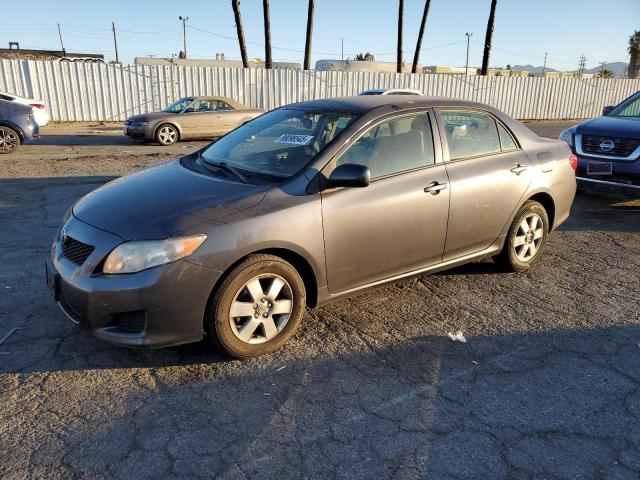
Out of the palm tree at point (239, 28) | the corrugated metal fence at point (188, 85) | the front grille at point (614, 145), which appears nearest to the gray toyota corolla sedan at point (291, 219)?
the front grille at point (614, 145)

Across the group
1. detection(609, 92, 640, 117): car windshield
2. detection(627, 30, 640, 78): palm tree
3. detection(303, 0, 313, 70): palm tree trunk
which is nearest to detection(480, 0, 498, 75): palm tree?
detection(303, 0, 313, 70): palm tree trunk

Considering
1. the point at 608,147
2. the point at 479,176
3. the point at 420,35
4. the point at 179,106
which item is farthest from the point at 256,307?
the point at 420,35

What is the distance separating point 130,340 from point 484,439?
80.8 inches

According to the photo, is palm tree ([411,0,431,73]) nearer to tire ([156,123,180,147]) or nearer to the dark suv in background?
tire ([156,123,180,147])

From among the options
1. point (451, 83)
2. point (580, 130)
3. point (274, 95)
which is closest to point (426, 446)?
point (580, 130)

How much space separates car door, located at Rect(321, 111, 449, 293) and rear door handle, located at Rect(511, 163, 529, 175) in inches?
36.2

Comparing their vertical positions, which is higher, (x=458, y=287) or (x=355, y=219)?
(x=355, y=219)

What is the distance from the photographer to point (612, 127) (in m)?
7.29

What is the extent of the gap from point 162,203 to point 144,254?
0.46m

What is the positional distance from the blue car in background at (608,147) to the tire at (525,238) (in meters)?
2.67

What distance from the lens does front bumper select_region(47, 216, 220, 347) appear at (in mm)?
2893

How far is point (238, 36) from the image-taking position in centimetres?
2469

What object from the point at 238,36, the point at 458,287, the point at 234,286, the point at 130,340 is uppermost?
the point at 238,36

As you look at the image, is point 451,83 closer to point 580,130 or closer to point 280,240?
point 580,130
